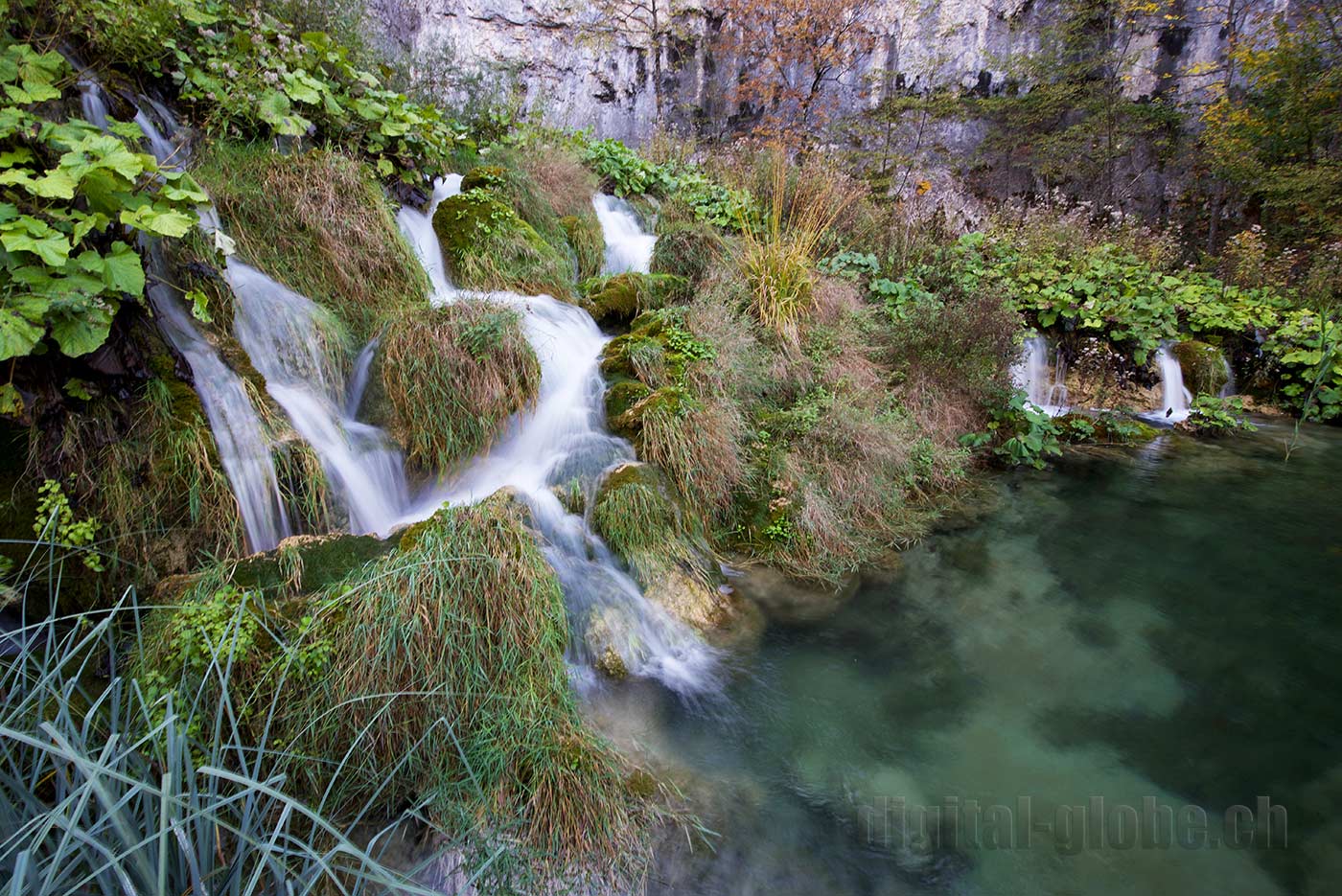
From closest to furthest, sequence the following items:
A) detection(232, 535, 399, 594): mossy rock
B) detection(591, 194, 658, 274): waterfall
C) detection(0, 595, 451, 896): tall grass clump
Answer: detection(0, 595, 451, 896): tall grass clump, detection(232, 535, 399, 594): mossy rock, detection(591, 194, 658, 274): waterfall

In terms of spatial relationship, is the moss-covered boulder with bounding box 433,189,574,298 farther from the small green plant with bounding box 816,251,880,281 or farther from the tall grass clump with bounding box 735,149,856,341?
the small green plant with bounding box 816,251,880,281

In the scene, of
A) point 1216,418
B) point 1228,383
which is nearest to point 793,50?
point 1228,383

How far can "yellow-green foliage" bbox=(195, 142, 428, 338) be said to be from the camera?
13.4 feet

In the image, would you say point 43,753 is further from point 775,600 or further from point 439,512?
point 775,600

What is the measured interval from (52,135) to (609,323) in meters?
3.46

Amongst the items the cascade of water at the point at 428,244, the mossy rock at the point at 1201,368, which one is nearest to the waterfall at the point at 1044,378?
the mossy rock at the point at 1201,368

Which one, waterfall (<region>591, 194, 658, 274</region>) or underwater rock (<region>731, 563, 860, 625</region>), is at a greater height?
waterfall (<region>591, 194, 658, 274</region>)

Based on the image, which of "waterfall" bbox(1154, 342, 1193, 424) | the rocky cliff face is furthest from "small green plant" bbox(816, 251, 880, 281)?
the rocky cliff face

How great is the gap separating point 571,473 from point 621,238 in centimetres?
401

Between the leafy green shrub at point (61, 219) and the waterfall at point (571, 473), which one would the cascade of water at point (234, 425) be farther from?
the waterfall at point (571, 473)

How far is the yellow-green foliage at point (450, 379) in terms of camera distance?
3.79 metres

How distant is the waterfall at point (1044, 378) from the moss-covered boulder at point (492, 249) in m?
5.66

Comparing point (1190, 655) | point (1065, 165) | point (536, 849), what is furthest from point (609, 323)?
point (1065, 165)

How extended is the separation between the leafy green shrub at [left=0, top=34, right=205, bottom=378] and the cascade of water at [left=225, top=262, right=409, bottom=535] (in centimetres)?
85
